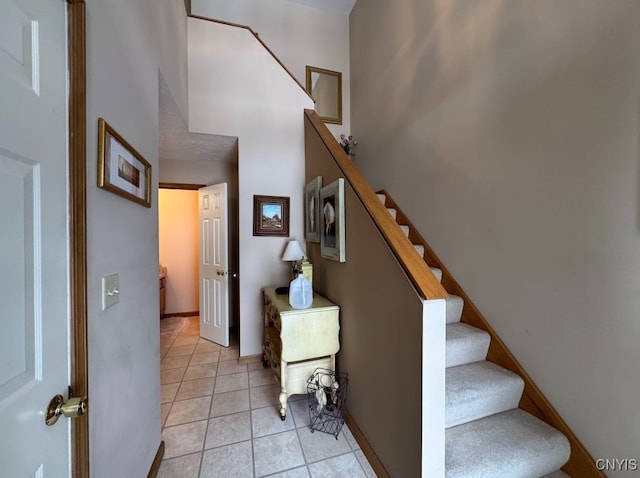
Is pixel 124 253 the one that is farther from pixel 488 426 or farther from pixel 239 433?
pixel 488 426

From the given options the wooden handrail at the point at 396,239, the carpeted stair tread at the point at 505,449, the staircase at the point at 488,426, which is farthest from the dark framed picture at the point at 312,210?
the carpeted stair tread at the point at 505,449

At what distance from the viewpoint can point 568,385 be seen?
1.45 metres

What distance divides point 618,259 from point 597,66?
3.30 ft

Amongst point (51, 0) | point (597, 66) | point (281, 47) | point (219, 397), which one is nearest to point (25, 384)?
point (51, 0)

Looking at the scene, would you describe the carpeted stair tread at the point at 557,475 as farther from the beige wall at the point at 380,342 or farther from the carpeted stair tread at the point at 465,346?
the beige wall at the point at 380,342

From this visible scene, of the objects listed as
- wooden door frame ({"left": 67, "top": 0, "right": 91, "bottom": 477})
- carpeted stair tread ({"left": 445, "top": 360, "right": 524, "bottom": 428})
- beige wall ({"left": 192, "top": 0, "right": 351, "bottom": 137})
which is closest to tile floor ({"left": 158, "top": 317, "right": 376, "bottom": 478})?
carpeted stair tread ({"left": 445, "top": 360, "right": 524, "bottom": 428})

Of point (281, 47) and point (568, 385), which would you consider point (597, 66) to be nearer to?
point (568, 385)

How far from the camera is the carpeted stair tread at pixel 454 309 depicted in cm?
210

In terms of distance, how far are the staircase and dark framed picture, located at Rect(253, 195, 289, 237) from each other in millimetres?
1948

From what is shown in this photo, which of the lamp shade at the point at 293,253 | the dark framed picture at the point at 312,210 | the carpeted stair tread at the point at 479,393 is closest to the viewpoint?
the carpeted stair tread at the point at 479,393

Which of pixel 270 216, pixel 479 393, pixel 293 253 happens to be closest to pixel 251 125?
pixel 270 216

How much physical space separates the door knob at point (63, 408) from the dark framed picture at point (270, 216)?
223 cm

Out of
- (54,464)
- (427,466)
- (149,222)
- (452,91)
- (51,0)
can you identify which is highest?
(452,91)

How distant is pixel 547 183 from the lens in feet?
5.16
